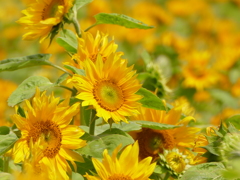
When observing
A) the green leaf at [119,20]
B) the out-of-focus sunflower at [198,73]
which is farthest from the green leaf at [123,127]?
the out-of-focus sunflower at [198,73]

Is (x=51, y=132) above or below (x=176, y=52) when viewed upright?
above

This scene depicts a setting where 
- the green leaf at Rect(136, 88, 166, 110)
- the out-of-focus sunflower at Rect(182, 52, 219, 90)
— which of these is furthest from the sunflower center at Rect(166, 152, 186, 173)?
the out-of-focus sunflower at Rect(182, 52, 219, 90)

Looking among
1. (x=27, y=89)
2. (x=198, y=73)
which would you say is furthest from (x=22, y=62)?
(x=198, y=73)

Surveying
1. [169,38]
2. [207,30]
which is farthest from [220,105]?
[207,30]

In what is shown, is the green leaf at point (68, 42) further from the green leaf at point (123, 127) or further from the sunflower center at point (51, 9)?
the green leaf at point (123, 127)

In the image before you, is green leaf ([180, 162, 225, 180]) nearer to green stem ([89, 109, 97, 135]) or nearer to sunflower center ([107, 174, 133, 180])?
sunflower center ([107, 174, 133, 180])

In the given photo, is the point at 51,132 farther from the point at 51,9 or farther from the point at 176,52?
the point at 176,52
